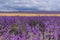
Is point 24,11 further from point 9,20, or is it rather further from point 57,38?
point 57,38

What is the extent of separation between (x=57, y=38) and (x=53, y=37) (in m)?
0.05

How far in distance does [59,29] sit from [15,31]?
38cm

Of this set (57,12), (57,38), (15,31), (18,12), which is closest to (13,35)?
(15,31)

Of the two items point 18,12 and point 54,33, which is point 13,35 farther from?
point 18,12

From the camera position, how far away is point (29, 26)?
1.55 metres

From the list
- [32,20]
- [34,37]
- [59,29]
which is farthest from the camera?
[32,20]

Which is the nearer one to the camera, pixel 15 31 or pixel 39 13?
pixel 15 31

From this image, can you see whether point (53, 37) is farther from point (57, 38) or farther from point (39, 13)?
point (39, 13)

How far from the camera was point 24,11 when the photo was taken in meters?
2.06

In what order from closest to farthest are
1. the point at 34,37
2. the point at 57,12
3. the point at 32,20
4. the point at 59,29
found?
the point at 34,37
the point at 59,29
the point at 32,20
the point at 57,12

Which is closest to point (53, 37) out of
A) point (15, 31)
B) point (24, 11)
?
point (15, 31)

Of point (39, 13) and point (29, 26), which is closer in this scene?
point (29, 26)

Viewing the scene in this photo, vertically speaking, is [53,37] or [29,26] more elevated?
[29,26]

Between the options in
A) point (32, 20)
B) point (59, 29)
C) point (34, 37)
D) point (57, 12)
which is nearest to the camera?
point (34, 37)
